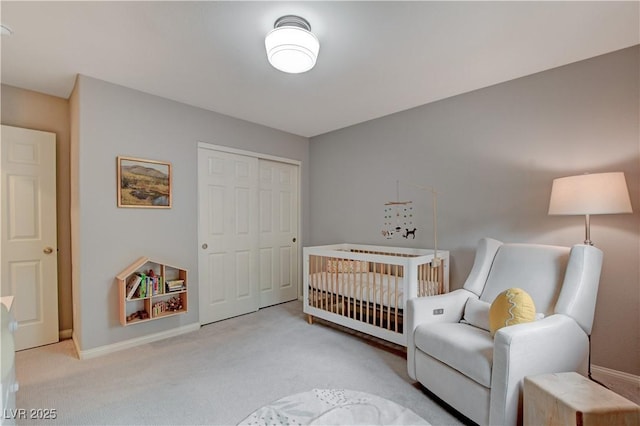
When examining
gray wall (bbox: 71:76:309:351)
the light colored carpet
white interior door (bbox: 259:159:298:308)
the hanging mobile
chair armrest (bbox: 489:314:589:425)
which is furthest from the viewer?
white interior door (bbox: 259:159:298:308)

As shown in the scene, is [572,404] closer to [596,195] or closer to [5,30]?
[596,195]

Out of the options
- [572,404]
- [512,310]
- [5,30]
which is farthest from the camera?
[5,30]

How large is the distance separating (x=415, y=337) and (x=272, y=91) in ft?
7.87

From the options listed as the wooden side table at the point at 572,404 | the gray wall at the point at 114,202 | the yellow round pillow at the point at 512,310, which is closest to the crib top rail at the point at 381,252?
the yellow round pillow at the point at 512,310

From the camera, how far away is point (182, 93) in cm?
284

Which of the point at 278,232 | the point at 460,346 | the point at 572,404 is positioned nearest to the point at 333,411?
the point at 460,346

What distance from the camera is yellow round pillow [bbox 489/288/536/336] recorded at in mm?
1663

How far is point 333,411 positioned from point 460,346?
85 centimetres

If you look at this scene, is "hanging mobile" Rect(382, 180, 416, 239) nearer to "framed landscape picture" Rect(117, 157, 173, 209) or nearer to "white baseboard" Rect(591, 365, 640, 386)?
"white baseboard" Rect(591, 365, 640, 386)

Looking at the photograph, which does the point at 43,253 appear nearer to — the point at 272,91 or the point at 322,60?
the point at 272,91

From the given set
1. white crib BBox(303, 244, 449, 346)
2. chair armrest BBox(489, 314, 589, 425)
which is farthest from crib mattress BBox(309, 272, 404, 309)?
chair armrest BBox(489, 314, 589, 425)

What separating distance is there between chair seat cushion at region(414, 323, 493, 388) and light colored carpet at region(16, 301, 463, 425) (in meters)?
0.34

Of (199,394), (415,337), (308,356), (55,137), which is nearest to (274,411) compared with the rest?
(199,394)

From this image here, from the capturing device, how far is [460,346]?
1.71 metres
